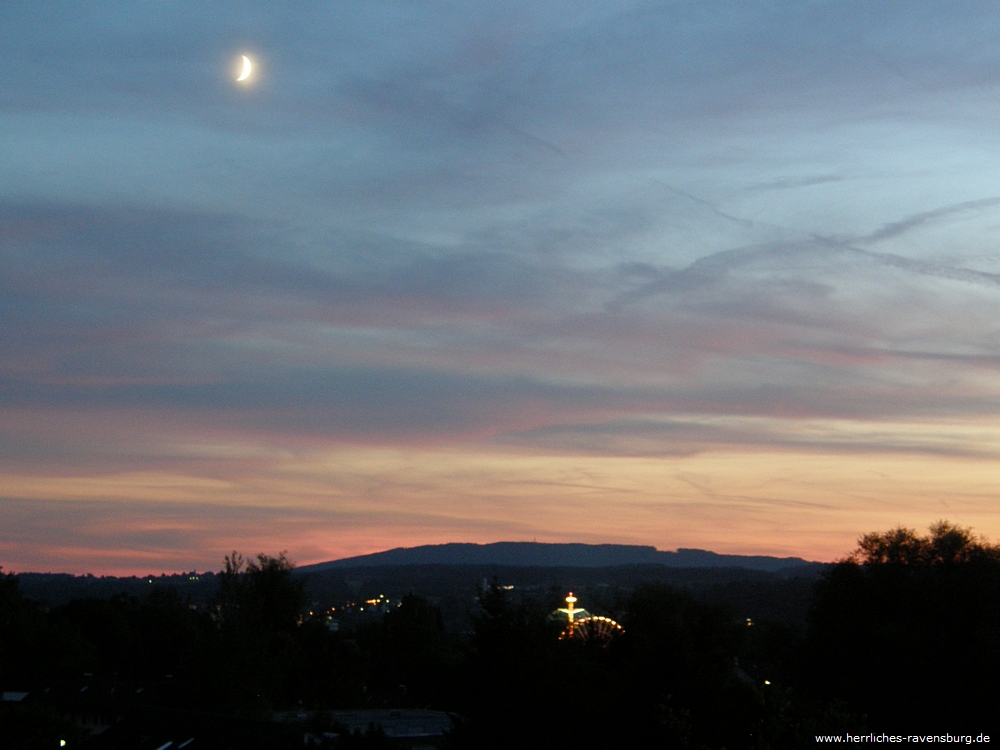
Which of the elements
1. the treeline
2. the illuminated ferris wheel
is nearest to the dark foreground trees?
the treeline

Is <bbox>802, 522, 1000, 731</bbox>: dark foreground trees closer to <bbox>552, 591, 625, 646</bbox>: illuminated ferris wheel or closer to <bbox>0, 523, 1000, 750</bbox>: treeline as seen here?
<bbox>0, 523, 1000, 750</bbox>: treeline

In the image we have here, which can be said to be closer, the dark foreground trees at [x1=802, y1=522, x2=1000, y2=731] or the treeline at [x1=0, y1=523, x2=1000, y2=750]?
the treeline at [x1=0, y1=523, x2=1000, y2=750]

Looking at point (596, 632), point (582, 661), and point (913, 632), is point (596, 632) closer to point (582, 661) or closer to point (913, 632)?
point (913, 632)

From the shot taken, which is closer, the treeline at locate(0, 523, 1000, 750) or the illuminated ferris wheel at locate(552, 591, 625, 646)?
the treeline at locate(0, 523, 1000, 750)

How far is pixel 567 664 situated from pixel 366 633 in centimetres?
6970

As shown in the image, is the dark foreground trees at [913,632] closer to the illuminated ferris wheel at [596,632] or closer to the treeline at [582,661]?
the treeline at [582,661]

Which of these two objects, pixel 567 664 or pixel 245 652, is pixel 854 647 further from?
pixel 245 652

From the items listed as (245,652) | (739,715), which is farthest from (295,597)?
(739,715)

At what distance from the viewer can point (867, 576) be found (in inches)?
1844

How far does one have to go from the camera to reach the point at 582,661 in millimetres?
27641

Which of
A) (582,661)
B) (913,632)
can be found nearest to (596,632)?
(913,632)

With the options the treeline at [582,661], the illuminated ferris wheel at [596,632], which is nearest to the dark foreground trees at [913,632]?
the treeline at [582,661]

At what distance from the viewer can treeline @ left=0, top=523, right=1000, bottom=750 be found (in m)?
22.8

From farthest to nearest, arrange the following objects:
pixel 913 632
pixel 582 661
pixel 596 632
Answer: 1. pixel 596 632
2. pixel 913 632
3. pixel 582 661
